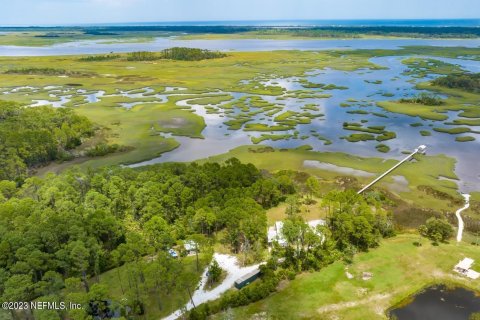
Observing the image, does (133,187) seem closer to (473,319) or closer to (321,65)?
(473,319)

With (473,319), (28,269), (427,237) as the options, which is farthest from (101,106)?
(473,319)

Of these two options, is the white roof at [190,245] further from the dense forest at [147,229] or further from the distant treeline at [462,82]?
the distant treeline at [462,82]

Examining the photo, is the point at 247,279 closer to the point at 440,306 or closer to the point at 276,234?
the point at 276,234

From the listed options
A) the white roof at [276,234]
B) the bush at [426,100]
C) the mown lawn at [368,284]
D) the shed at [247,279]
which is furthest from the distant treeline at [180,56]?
the shed at [247,279]

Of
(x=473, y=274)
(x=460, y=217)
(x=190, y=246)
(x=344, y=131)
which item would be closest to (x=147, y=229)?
(x=190, y=246)

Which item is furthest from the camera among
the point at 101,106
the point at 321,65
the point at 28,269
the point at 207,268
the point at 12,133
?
the point at 321,65

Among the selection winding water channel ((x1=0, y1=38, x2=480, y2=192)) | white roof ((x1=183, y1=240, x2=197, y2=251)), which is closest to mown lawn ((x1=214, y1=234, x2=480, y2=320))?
white roof ((x1=183, y1=240, x2=197, y2=251))

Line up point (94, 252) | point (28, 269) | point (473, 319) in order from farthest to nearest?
1. point (94, 252)
2. point (28, 269)
3. point (473, 319)
